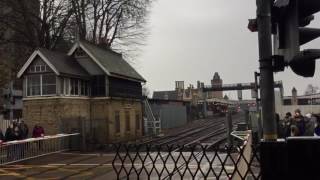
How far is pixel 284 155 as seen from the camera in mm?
4562

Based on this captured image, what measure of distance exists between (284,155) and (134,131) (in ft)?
125

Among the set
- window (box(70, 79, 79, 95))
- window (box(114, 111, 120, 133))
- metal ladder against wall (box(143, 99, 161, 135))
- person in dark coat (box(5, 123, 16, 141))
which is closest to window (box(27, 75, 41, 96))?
window (box(70, 79, 79, 95))

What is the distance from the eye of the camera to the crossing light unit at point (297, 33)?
4188mm

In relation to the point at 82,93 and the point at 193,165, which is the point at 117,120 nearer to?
the point at 82,93

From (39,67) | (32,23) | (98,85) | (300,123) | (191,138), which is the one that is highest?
(32,23)

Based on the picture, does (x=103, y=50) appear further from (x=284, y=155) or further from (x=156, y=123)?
(x=284, y=155)

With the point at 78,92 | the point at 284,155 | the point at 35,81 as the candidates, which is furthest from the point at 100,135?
the point at 284,155

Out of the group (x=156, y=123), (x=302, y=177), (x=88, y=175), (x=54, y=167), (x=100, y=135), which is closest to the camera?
(x=302, y=177)

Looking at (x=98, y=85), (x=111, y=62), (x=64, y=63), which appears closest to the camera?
(x=64, y=63)

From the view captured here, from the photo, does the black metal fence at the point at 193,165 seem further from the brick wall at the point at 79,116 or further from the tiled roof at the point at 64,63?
the tiled roof at the point at 64,63

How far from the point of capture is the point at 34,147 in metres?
25.4

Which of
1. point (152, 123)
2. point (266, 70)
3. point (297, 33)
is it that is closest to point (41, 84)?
point (152, 123)

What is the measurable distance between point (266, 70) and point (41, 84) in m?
30.4

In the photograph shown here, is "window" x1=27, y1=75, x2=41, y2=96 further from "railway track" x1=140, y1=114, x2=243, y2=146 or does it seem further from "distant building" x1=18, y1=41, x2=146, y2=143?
"railway track" x1=140, y1=114, x2=243, y2=146
